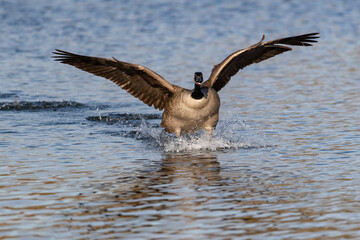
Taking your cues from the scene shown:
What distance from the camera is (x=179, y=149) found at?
11.5m

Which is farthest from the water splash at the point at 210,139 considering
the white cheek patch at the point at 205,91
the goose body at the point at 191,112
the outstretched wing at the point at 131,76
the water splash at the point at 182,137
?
the white cheek patch at the point at 205,91

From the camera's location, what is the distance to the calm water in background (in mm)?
7395

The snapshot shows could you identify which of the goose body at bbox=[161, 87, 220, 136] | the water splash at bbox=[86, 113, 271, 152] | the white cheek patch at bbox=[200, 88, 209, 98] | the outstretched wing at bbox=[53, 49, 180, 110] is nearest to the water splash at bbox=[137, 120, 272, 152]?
the water splash at bbox=[86, 113, 271, 152]

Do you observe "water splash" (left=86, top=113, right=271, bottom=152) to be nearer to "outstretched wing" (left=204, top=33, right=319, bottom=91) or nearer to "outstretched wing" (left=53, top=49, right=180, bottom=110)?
"outstretched wing" (left=53, top=49, right=180, bottom=110)

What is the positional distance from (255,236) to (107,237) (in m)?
1.39

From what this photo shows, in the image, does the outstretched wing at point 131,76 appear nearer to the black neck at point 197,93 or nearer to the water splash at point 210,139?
the water splash at point 210,139

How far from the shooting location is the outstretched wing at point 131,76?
37.4 feet

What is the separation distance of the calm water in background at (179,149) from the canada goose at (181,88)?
0.36 metres

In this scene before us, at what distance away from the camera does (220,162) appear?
407 inches

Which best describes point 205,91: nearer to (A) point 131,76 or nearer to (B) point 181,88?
(B) point 181,88

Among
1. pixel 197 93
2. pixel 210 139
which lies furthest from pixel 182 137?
pixel 197 93

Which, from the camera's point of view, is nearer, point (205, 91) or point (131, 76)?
point (205, 91)

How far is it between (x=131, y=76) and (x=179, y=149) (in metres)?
1.54

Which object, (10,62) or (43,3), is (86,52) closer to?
(10,62)
